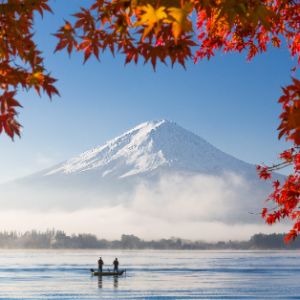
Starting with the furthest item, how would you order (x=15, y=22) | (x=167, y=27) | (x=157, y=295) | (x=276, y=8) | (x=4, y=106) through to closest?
(x=157, y=295)
(x=276, y=8)
(x=15, y=22)
(x=167, y=27)
(x=4, y=106)

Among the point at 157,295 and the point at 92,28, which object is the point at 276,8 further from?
the point at 157,295

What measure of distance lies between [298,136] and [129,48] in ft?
6.61

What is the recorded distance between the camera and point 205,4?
3084mm

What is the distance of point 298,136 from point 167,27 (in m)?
1.69

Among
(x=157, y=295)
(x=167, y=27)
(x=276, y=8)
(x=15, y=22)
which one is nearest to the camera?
(x=167, y=27)

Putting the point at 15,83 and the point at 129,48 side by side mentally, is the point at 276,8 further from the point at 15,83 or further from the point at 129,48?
the point at 15,83

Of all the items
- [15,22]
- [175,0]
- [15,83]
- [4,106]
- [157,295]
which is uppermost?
[15,22]

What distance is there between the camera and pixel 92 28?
3729 mm

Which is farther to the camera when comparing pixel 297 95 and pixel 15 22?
pixel 15 22

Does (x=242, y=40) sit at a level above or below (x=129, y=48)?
above

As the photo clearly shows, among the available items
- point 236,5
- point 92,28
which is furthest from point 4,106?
point 236,5

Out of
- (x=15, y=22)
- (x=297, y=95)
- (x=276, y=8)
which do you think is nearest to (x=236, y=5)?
(x=297, y=95)

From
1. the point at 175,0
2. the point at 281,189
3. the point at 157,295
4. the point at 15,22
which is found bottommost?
the point at 157,295

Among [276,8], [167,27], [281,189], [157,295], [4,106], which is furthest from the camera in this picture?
[157,295]
